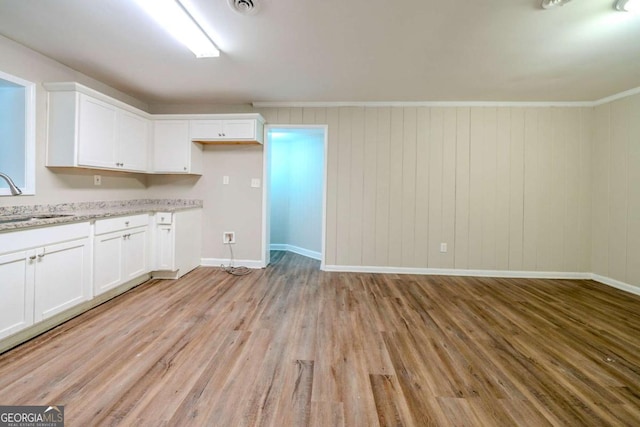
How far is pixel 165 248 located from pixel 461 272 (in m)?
3.99

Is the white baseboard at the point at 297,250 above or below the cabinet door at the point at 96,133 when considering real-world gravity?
below

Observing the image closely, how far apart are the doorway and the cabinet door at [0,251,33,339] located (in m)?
2.82

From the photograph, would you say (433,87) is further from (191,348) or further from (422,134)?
(191,348)

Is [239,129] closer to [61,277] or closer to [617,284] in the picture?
[61,277]

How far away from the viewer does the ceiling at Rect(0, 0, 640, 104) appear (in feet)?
6.15

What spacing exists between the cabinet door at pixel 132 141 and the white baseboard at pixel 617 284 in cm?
Result: 623

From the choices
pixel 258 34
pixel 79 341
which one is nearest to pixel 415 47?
pixel 258 34

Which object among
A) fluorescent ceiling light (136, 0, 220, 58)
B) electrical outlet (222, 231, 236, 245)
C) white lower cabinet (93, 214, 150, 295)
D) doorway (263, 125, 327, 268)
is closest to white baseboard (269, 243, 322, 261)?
doorway (263, 125, 327, 268)

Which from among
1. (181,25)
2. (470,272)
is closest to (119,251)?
(181,25)

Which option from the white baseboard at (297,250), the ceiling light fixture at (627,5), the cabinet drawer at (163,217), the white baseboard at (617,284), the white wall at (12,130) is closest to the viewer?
the ceiling light fixture at (627,5)

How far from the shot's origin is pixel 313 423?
127 centimetres

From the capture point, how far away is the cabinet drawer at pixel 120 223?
2.51m

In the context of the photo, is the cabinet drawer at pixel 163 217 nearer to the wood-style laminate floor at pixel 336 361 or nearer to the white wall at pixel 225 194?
the white wall at pixel 225 194

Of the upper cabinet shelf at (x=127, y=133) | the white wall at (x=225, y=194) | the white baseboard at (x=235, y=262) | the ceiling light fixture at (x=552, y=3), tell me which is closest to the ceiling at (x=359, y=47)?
the ceiling light fixture at (x=552, y=3)
